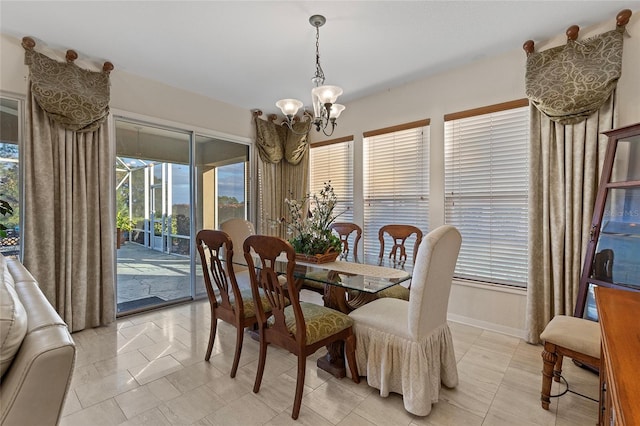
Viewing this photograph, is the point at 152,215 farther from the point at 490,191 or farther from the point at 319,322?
the point at 490,191

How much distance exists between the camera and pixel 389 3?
217cm

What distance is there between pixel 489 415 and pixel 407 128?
9.21 feet

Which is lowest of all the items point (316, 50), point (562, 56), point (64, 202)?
point (64, 202)

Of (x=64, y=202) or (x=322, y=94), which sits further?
(x=64, y=202)

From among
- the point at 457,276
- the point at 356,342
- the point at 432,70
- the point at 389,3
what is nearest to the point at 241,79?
the point at 389,3

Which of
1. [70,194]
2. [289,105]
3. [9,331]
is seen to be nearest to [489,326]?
[289,105]

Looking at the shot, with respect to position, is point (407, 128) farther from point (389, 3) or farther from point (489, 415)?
point (489, 415)

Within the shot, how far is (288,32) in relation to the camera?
8.21 ft

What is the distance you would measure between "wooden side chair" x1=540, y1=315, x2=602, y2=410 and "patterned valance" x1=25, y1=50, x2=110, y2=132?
4051mm

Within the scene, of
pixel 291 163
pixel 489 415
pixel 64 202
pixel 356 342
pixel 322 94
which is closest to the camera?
pixel 489 415

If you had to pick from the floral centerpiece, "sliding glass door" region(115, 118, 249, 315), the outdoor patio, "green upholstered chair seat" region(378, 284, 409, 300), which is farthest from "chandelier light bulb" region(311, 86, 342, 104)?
the outdoor patio

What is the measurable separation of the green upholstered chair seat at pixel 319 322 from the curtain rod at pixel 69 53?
9.80 ft

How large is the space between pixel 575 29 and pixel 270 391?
3590 millimetres

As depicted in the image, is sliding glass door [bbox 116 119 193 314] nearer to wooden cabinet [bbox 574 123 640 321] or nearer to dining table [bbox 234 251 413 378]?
dining table [bbox 234 251 413 378]
